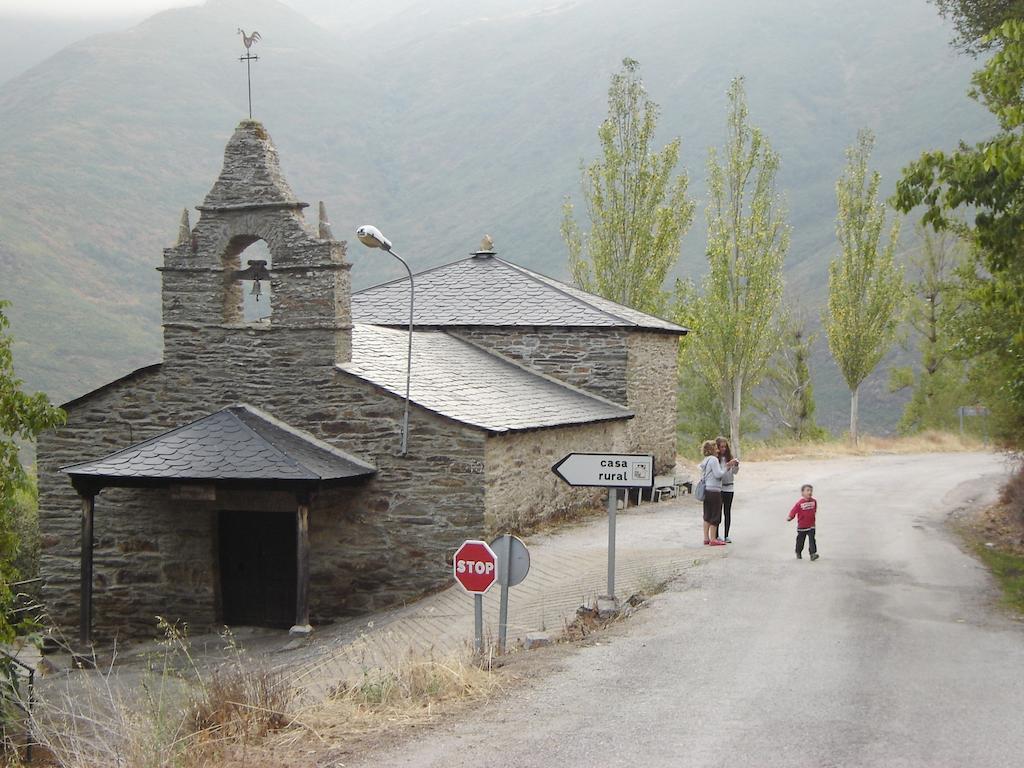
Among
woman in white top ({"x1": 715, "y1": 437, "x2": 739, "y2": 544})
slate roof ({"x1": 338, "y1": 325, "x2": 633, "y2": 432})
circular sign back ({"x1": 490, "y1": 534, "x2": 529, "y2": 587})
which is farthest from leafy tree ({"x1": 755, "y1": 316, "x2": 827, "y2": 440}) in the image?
circular sign back ({"x1": 490, "y1": 534, "x2": 529, "y2": 587})

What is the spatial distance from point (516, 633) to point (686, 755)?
442 centimetres

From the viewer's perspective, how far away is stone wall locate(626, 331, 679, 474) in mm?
22797

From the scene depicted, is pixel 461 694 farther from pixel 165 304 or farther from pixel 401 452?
pixel 165 304

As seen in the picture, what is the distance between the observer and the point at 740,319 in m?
34.9

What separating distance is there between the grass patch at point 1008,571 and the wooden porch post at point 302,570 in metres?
8.69

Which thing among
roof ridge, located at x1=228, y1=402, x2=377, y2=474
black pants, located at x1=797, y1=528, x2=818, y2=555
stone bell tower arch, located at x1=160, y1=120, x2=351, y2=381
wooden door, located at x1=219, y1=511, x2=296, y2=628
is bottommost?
wooden door, located at x1=219, y1=511, x2=296, y2=628

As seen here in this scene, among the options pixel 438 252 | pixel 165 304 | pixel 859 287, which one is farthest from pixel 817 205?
pixel 165 304

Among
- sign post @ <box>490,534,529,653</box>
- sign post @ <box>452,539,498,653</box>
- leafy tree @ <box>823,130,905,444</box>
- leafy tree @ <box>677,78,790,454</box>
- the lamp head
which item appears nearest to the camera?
sign post @ <box>452,539,498,653</box>

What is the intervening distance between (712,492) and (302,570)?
585 cm

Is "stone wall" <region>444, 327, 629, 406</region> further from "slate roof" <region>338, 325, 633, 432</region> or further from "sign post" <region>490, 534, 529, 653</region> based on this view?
"sign post" <region>490, 534, 529, 653</region>

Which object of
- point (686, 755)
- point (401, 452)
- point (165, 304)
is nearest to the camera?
point (686, 755)

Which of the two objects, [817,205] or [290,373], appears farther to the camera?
[817,205]

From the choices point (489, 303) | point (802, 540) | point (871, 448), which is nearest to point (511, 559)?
point (802, 540)

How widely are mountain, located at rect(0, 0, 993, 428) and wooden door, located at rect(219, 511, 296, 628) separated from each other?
6579 centimetres
